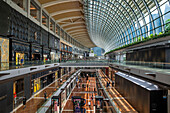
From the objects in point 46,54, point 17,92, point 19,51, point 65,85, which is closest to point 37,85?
point 17,92

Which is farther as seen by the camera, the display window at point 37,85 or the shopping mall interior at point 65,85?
the display window at point 37,85

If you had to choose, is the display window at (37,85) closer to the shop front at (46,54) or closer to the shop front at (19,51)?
the shop front at (19,51)

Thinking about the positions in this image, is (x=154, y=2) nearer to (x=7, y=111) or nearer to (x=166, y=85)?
(x=166, y=85)

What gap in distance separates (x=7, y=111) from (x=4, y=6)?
10.3m

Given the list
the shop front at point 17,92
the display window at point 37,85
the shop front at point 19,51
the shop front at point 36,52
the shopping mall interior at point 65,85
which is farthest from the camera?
the shop front at point 36,52

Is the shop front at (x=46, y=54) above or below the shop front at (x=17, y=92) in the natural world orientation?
above

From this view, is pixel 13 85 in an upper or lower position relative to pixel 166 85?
lower

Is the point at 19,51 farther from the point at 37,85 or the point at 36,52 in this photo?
the point at 37,85

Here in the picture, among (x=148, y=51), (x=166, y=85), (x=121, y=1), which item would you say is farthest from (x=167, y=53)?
(x=121, y=1)

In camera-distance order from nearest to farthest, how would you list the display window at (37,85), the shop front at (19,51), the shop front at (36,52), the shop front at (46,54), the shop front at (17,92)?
the shop front at (17,92) → the shop front at (19,51) → the display window at (37,85) → the shop front at (36,52) → the shop front at (46,54)

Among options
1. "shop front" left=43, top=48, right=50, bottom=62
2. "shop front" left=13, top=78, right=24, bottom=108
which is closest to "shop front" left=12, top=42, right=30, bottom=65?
"shop front" left=13, top=78, right=24, bottom=108

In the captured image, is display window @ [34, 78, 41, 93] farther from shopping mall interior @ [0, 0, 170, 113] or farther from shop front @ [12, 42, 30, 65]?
shop front @ [12, 42, 30, 65]

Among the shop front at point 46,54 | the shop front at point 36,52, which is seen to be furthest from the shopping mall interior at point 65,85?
the shop front at point 46,54

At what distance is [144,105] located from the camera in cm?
909
